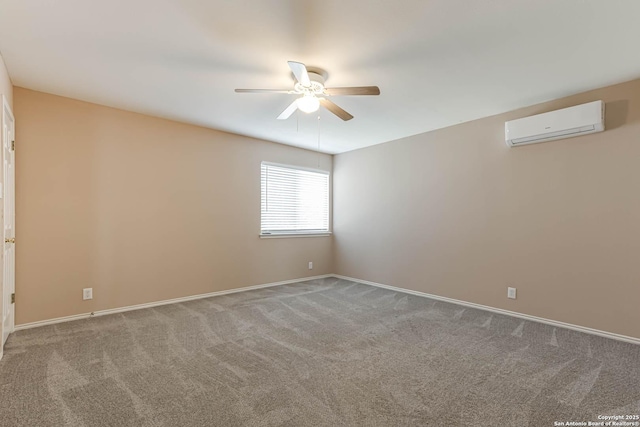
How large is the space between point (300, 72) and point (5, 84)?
2.69 metres

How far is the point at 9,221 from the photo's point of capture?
2844mm

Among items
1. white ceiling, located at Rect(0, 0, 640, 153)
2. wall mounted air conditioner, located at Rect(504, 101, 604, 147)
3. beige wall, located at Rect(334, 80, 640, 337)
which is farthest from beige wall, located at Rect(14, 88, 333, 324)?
wall mounted air conditioner, located at Rect(504, 101, 604, 147)

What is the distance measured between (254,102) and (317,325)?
2.57 m

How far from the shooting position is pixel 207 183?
4348 millimetres

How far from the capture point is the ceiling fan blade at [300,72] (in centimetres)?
207

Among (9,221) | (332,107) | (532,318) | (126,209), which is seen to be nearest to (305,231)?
(126,209)

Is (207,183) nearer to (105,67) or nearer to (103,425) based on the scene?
(105,67)

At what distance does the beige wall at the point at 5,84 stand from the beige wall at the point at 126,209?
0.17m


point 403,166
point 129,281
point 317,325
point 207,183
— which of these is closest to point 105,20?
point 207,183

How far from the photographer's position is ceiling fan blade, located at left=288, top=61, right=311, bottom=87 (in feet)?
6.78

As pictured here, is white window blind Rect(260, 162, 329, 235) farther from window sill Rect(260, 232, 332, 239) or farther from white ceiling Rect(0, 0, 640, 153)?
white ceiling Rect(0, 0, 640, 153)

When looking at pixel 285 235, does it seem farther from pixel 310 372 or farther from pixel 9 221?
pixel 9 221

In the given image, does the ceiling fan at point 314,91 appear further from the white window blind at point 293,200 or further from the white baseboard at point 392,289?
the white baseboard at point 392,289

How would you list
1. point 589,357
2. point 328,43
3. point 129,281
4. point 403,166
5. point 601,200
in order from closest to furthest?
1. point 328,43
2. point 589,357
3. point 601,200
4. point 129,281
5. point 403,166
